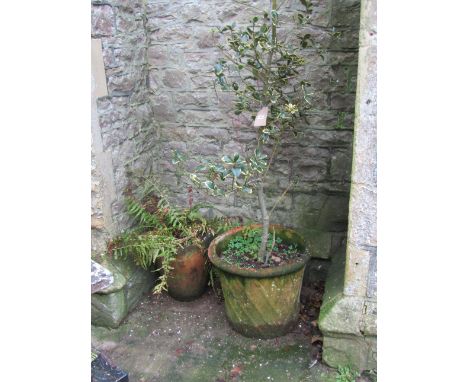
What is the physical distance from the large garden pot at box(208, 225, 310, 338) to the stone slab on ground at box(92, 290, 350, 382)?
97mm

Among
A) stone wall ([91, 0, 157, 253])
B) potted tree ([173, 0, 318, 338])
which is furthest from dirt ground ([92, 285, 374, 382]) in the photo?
stone wall ([91, 0, 157, 253])

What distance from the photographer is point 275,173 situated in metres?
3.28

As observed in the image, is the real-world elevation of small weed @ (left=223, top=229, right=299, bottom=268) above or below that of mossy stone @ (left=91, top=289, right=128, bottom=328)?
above

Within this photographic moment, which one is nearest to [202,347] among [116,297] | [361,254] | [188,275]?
[188,275]

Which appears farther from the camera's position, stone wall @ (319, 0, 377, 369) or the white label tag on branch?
the white label tag on branch

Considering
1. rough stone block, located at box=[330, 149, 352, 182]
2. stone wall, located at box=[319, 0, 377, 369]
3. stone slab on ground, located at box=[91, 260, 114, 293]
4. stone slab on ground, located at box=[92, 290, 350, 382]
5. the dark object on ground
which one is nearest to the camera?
stone slab on ground, located at box=[91, 260, 114, 293]

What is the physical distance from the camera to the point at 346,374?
2490 mm

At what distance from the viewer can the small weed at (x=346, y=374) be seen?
2.48 meters

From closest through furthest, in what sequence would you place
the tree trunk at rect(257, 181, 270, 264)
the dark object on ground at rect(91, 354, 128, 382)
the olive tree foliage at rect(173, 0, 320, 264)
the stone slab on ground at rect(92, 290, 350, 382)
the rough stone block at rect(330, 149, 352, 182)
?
the dark object on ground at rect(91, 354, 128, 382) < the olive tree foliage at rect(173, 0, 320, 264) < the stone slab on ground at rect(92, 290, 350, 382) < the tree trunk at rect(257, 181, 270, 264) < the rough stone block at rect(330, 149, 352, 182)

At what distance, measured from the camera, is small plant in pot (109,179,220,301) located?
9.88 ft

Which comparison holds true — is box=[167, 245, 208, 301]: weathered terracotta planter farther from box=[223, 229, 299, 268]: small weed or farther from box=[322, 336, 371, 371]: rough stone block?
box=[322, 336, 371, 371]: rough stone block

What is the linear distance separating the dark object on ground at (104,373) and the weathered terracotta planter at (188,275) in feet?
4.53

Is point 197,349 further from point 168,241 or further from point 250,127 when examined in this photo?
point 250,127

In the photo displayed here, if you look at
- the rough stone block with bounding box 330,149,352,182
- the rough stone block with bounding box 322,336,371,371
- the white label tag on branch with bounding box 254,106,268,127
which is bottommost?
the rough stone block with bounding box 322,336,371,371
